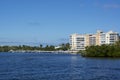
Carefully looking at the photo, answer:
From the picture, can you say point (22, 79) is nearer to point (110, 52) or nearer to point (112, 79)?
point (112, 79)

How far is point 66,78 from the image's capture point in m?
57.5

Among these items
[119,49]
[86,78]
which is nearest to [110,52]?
[119,49]

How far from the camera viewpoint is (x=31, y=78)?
56875 millimetres

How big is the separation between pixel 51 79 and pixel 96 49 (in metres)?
114

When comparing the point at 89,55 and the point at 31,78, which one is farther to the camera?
the point at 89,55

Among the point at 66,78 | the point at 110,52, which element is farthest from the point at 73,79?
the point at 110,52

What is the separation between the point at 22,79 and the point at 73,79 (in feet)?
27.1

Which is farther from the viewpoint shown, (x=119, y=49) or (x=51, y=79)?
(x=119, y=49)

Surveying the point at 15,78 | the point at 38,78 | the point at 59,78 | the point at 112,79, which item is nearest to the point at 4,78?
the point at 15,78

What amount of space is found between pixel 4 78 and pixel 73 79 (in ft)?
37.3

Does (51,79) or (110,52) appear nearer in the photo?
(51,79)

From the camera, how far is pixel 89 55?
175750 mm

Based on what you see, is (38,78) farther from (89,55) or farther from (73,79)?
(89,55)

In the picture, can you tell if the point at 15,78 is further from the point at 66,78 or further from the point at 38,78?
the point at 66,78
